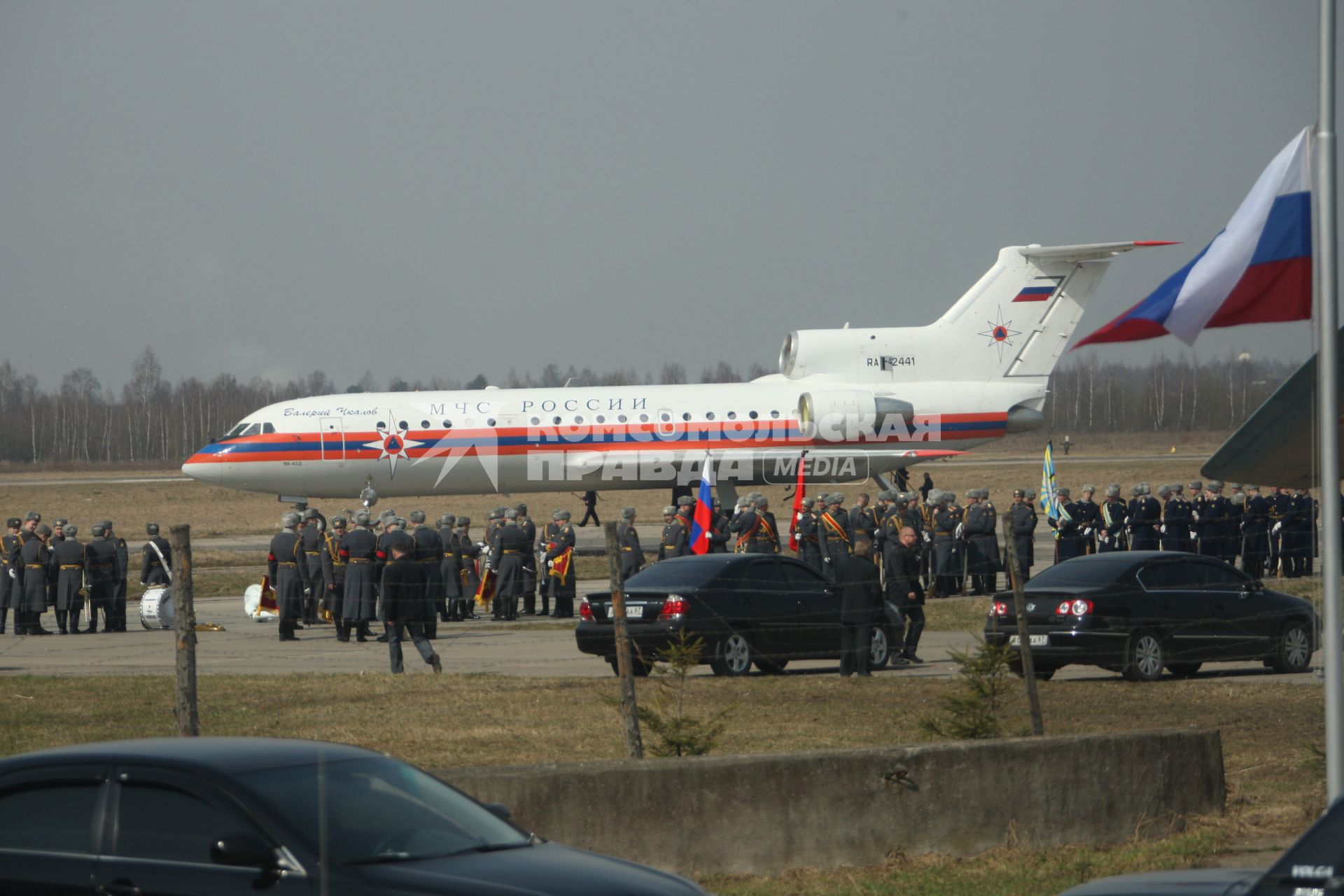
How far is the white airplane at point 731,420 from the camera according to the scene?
33344 mm

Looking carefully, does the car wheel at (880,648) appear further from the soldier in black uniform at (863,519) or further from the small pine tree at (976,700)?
the soldier in black uniform at (863,519)

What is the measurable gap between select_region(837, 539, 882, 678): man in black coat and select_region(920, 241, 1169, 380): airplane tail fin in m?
23.6

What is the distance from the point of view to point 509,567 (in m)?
23.3

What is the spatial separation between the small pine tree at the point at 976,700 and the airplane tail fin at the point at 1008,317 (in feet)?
95.5

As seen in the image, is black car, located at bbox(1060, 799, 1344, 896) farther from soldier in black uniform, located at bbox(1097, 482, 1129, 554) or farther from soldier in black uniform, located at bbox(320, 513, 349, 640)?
soldier in black uniform, located at bbox(1097, 482, 1129, 554)

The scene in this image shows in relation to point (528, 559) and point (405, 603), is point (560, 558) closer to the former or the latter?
point (528, 559)

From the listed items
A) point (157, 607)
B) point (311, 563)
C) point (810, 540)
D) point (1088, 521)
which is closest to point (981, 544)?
point (1088, 521)

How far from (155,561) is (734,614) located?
39.4ft

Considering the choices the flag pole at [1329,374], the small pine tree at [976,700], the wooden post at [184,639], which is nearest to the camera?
the flag pole at [1329,374]

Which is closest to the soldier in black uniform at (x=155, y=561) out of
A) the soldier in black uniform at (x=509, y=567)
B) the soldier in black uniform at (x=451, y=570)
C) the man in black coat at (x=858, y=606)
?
the soldier in black uniform at (x=451, y=570)

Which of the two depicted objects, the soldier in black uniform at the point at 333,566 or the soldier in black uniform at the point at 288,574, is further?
the soldier in black uniform at the point at 333,566

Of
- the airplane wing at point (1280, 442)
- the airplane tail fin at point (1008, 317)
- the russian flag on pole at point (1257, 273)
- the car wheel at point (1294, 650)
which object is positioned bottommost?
the car wheel at point (1294, 650)

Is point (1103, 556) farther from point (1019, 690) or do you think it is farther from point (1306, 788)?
point (1306, 788)

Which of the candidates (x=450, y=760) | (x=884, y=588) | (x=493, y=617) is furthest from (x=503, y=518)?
(x=450, y=760)
